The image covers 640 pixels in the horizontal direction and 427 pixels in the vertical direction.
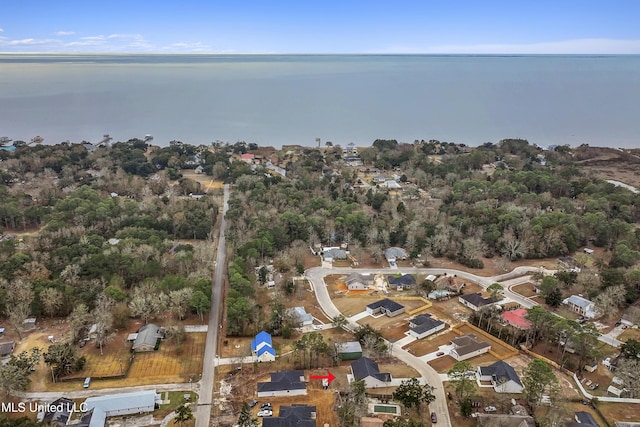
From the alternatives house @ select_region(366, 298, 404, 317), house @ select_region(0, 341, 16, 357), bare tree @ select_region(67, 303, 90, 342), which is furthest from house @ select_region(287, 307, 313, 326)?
house @ select_region(0, 341, 16, 357)

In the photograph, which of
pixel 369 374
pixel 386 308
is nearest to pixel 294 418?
pixel 369 374

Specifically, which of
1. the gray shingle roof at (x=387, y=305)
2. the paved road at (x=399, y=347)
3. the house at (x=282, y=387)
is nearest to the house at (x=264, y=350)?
the house at (x=282, y=387)

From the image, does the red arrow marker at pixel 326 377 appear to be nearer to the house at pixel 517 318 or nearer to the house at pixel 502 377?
the house at pixel 502 377

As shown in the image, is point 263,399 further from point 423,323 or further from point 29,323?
point 29,323

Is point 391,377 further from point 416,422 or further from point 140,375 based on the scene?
point 140,375

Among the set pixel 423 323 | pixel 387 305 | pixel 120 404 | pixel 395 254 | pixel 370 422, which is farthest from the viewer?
pixel 395 254

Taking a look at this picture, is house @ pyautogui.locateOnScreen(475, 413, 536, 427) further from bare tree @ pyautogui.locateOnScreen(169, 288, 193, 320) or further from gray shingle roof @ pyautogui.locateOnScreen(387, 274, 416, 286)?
bare tree @ pyautogui.locateOnScreen(169, 288, 193, 320)
